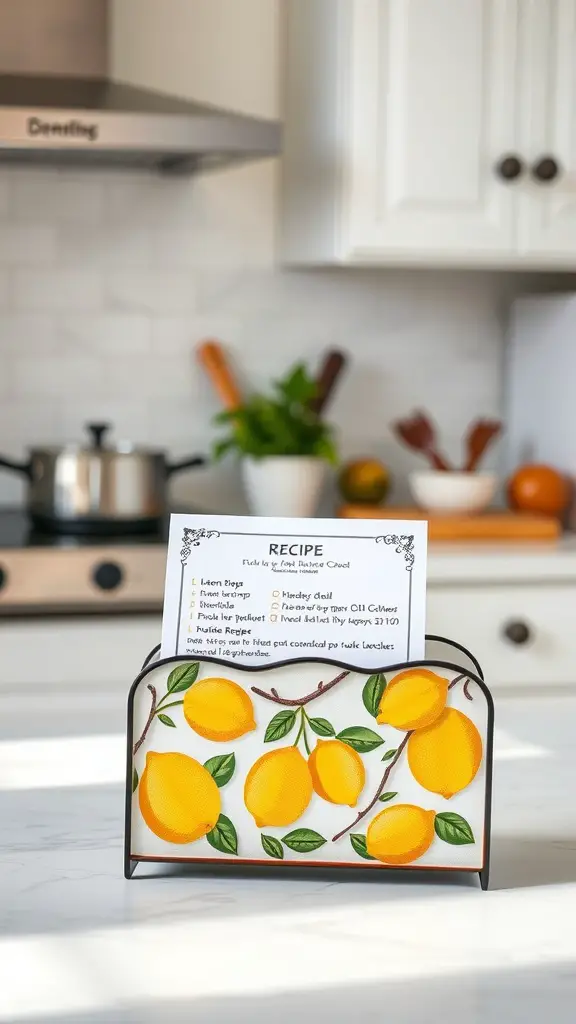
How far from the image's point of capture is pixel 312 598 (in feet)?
2.93

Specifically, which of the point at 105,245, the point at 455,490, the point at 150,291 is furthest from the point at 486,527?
the point at 105,245

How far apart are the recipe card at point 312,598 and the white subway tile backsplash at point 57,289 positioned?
6.85ft

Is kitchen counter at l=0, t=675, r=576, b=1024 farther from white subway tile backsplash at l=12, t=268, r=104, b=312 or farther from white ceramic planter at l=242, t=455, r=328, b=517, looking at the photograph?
white subway tile backsplash at l=12, t=268, r=104, b=312

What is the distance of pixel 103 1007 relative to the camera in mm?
691

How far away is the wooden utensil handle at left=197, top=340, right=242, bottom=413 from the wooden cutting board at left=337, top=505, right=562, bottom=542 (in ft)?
1.22

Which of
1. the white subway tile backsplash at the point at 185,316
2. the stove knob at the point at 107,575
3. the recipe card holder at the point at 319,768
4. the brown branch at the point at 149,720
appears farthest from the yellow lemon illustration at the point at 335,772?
the white subway tile backsplash at the point at 185,316

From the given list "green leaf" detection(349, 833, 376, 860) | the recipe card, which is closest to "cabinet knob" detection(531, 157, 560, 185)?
the recipe card

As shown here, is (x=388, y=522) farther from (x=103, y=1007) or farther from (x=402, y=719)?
(x=103, y=1007)

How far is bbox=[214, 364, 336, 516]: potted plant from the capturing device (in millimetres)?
2732

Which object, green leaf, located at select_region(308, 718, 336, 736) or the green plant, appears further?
the green plant

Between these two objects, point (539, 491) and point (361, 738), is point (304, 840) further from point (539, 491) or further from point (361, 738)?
point (539, 491)

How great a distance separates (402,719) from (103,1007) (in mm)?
272

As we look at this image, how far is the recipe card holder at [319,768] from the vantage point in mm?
874

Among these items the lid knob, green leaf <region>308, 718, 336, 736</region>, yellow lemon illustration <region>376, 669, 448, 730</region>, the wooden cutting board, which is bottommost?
the wooden cutting board
